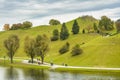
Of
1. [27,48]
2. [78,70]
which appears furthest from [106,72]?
[27,48]

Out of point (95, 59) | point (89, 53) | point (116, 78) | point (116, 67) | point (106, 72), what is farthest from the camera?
point (89, 53)

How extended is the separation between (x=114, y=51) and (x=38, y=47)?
33114 millimetres

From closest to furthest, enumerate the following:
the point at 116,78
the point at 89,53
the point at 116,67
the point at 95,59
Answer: the point at 116,78
the point at 116,67
the point at 95,59
the point at 89,53

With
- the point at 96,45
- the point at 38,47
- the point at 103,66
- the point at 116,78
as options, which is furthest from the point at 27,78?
the point at 96,45

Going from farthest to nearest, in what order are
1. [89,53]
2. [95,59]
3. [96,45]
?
[96,45] → [89,53] → [95,59]

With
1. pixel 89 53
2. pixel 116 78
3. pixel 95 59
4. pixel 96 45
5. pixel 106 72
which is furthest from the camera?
pixel 96 45

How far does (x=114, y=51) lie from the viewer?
139 meters

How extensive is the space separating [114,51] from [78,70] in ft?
102

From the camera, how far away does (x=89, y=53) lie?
466ft

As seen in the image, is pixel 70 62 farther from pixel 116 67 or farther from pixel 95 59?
pixel 116 67

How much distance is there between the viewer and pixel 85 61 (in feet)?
437

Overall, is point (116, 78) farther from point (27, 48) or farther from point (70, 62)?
point (27, 48)

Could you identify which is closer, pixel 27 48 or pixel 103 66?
pixel 103 66

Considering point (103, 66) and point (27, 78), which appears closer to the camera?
point (27, 78)
